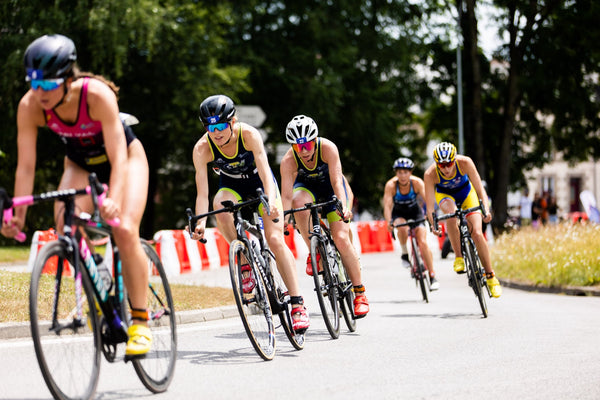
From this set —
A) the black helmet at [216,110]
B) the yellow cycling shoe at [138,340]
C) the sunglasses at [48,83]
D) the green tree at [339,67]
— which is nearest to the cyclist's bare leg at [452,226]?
the black helmet at [216,110]

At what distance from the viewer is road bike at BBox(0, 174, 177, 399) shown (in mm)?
5266

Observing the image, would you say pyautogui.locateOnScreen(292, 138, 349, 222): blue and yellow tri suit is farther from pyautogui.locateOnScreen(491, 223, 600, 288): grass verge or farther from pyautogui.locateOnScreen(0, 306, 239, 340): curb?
pyautogui.locateOnScreen(491, 223, 600, 288): grass verge

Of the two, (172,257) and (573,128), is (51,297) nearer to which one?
(172,257)

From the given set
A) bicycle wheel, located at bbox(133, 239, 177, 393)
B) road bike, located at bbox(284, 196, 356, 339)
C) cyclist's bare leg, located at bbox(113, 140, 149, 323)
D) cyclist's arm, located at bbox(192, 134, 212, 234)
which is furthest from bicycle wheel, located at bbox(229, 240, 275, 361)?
cyclist's bare leg, located at bbox(113, 140, 149, 323)

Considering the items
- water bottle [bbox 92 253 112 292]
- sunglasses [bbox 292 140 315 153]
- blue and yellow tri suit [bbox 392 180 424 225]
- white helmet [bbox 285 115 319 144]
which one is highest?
white helmet [bbox 285 115 319 144]

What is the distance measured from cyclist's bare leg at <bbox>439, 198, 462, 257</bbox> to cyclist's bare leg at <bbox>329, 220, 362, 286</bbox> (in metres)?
2.88

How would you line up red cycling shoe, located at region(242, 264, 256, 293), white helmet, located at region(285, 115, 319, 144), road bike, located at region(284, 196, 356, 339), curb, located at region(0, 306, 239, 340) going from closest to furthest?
red cycling shoe, located at region(242, 264, 256, 293) → curb, located at region(0, 306, 239, 340) → road bike, located at region(284, 196, 356, 339) → white helmet, located at region(285, 115, 319, 144)

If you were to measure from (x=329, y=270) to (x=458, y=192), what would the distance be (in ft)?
11.9

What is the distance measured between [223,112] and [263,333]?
5.56 ft

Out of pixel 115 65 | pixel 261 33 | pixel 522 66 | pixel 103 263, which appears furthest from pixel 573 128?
pixel 103 263

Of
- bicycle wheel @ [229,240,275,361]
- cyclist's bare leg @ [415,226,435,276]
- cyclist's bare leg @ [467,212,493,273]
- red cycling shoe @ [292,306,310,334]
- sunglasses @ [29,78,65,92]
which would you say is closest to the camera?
sunglasses @ [29,78,65,92]

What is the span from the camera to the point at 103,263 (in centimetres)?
580

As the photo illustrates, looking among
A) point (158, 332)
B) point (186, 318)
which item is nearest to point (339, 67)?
point (186, 318)

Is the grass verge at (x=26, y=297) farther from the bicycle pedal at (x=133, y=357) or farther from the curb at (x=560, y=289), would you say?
the curb at (x=560, y=289)
